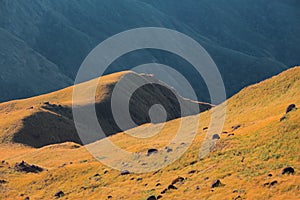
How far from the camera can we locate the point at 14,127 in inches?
4582

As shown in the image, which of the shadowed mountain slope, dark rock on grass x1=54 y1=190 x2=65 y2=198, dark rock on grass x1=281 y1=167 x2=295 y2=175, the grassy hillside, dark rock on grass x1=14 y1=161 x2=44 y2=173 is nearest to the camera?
dark rock on grass x1=281 y1=167 x2=295 y2=175

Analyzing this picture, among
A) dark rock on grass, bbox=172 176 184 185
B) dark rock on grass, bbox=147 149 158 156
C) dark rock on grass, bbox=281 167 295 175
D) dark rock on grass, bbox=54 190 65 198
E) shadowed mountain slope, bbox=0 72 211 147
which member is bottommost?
dark rock on grass, bbox=54 190 65 198

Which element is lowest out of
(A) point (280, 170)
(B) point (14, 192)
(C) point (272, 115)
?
(B) point (14, 192)

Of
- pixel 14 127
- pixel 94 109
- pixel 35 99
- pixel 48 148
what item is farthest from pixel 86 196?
pixel 35 99

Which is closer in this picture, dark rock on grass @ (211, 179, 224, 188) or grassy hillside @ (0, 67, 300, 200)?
grassy hillside @ (0, 67, 300, 200)

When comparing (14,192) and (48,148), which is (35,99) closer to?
(48,148)

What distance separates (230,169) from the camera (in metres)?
44.4

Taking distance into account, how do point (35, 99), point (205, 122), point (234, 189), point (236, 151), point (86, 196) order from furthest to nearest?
1. point (35, 99)
2. point (205, 122)
3. point (86, 196)
4. point (236, 151)
5. point (234, 189)

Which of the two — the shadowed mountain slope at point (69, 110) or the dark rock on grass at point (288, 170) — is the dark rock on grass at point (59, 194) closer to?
the dark rock on grass at point (288, 170)

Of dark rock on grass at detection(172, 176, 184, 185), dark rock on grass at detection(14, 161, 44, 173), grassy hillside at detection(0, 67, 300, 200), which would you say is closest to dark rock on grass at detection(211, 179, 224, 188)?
grassy hillside at detection(0, 67, 300, 200)

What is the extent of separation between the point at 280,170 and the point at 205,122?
38608 millimetres

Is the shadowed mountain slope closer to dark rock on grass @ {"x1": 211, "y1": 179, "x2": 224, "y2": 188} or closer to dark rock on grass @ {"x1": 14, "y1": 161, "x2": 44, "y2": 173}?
dark rock on grass @ {"x1": 14, "y1": 161, "x2": 44, "y2": 173}

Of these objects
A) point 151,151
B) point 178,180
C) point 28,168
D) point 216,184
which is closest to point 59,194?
point 151,151

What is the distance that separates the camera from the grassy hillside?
39.8 metres
